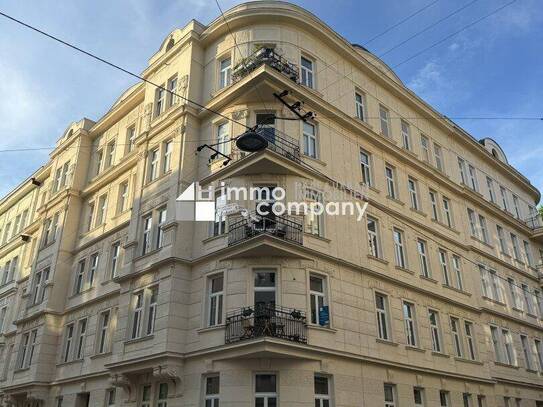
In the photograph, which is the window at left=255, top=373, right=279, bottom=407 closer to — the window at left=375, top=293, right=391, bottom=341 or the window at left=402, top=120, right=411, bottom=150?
the window at left=375, top=293, right=391, bottom=341

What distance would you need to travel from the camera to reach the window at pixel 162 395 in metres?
18.5

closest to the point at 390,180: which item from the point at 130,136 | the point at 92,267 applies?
the point at 130,136

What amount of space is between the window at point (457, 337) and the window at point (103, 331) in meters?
16.6

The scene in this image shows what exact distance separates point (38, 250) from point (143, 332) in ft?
48.2

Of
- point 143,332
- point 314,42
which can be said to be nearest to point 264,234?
point 143,332

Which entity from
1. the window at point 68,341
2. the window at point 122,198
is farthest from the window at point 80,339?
the window at point 122,198

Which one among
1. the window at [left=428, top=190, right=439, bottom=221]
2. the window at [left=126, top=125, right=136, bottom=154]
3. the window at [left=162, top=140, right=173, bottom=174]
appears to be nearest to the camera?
the window at [left=162, top=140, right=173, bottom=174]

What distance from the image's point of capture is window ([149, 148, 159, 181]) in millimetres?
23594

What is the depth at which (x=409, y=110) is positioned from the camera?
28578mm

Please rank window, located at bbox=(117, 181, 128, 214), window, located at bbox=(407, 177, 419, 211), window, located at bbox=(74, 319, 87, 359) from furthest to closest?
window, located at bbox=(117, 181, 128, 214), window, located at bbox=(407, 177, 419, 211), window, located at bbox=(74, 319, 87, 359)

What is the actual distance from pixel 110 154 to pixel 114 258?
741 centimetres

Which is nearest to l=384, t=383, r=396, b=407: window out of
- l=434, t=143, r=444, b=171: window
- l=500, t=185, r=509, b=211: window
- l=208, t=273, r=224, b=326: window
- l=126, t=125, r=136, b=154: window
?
l=208, t=273, r=224, b=326: window

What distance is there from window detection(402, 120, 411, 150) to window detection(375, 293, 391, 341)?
31.2 feet

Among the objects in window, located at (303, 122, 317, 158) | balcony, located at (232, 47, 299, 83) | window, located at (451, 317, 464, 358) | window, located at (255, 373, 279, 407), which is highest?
balcony, located at (232, 47, 299, 83)
